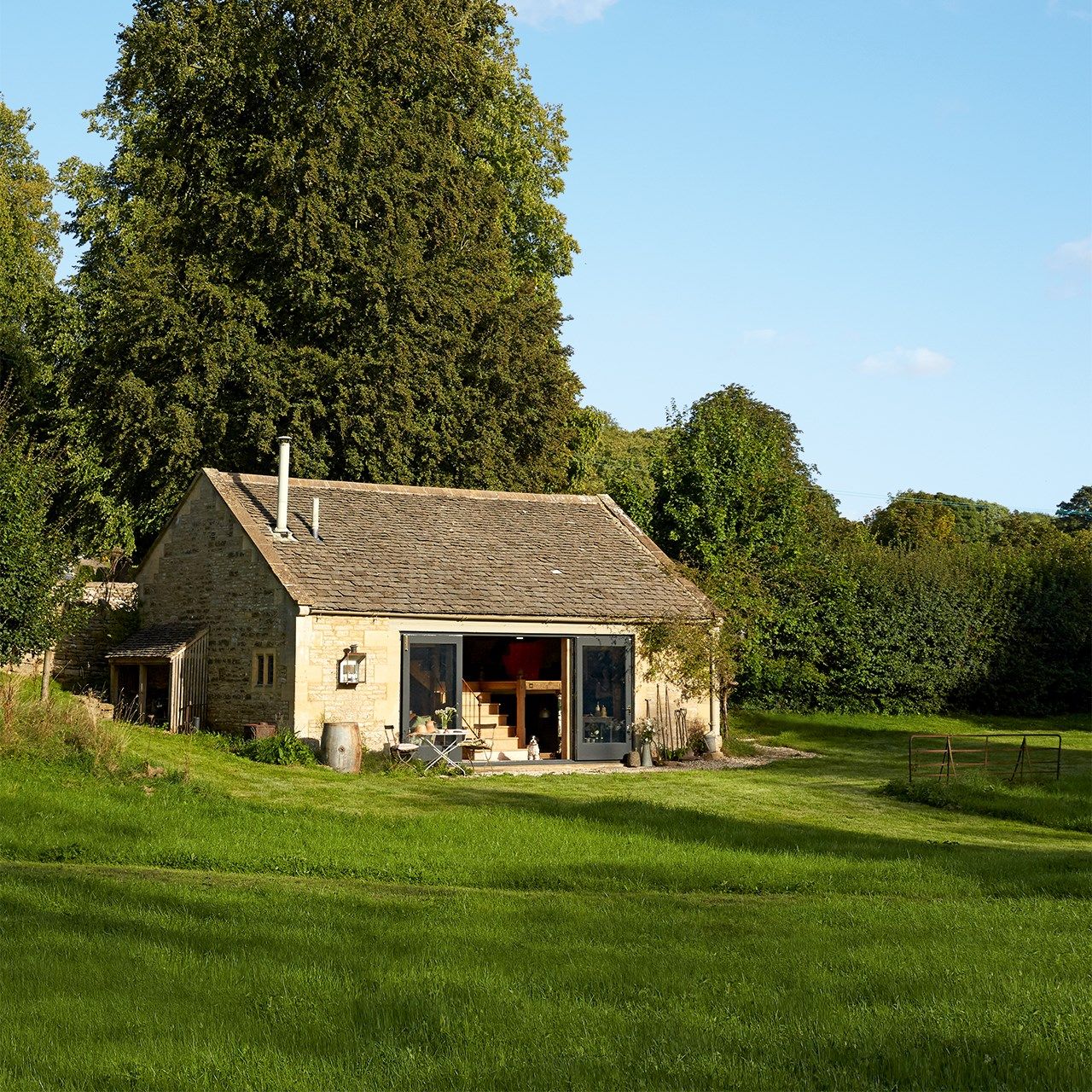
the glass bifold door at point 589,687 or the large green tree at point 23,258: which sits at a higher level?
the large green tree at point 23,258

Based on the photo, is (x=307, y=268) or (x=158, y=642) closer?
(x=158, y=642)

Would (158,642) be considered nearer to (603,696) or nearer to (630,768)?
(603,696)

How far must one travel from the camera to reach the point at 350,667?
993 inches

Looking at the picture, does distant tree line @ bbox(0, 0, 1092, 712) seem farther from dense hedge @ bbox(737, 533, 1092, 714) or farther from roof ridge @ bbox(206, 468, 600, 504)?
roof ridge @ bbox(206, 468, 600, 504)

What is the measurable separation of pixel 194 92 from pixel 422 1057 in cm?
3487

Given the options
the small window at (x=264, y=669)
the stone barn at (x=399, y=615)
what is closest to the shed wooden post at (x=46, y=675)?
the stone barn at (x=399, y=615)

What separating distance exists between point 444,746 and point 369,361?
13390mm

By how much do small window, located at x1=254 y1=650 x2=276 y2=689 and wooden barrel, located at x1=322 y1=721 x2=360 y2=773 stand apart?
2.20 m

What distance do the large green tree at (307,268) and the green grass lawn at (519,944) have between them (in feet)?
58.2

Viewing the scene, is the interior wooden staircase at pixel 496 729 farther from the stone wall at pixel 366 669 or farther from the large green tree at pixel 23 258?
the large green tree at pixel 23 258

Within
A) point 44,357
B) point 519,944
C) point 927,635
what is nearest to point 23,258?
point 44,357

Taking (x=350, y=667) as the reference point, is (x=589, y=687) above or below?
below

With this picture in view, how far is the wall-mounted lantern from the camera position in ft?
82.6

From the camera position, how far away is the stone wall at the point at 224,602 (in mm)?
25672
